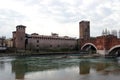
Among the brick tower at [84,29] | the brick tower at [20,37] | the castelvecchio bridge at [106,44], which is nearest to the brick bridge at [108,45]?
the castelvecchio bridge at [106,44]

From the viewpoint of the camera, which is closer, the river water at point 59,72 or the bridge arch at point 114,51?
the river water at point 59,72

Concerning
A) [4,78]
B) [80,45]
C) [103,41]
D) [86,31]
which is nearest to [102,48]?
[103,41]

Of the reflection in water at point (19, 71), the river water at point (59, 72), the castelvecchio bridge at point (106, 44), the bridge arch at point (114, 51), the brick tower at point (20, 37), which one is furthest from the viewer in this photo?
the brick tower at point (20, 37)

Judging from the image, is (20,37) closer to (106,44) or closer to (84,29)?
(106,44)

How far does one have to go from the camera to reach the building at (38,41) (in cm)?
5666

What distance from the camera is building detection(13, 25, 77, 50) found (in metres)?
56.7

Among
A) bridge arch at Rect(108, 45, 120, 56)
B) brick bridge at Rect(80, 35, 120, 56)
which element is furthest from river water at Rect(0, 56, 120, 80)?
brick bridge at Rect(80, 35, 120, 56)

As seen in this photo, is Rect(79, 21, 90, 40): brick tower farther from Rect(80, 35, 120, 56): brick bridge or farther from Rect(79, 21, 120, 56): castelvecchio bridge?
Rect(80, 35, 120, 56): brick bridge

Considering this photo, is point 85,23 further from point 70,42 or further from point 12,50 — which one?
point 12,50

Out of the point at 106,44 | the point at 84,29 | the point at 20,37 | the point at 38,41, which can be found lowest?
the point at 106,44

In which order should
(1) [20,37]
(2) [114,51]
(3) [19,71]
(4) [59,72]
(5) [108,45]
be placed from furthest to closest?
1. (1) [20,37]
2. (2) [114,51]
3. (5) [108,45]
4. (3) [19,71]
5. (4) [59,72]

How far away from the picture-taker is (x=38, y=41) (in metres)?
61.0

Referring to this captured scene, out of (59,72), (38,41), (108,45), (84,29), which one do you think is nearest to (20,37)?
(38,41)

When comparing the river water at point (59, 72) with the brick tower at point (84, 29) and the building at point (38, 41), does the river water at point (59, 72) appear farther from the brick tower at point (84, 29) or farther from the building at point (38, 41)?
the brick tower at point (84, 29)
